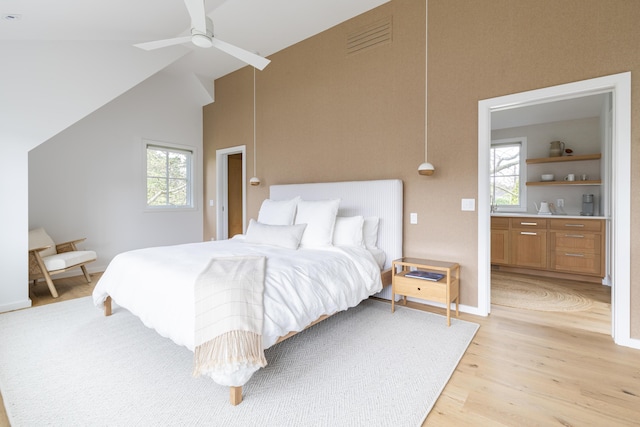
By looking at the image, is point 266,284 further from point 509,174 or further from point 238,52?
point 509,174

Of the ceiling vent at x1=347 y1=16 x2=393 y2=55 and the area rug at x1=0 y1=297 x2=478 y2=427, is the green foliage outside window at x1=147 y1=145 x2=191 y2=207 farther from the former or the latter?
the ceiling vent at x1=347 y1=16 x2=393 y2=55

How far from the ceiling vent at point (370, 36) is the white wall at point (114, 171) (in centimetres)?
302

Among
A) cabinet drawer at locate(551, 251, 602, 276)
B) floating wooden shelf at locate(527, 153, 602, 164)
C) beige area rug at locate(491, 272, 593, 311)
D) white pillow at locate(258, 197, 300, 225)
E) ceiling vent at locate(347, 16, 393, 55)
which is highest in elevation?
ceiling vent at locate(347, 16, 393, 55)

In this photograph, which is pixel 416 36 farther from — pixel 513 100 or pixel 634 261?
pixel 634 261

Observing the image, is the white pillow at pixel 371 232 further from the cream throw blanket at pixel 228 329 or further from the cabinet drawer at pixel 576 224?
the cabinet drawer at pixel 576 224

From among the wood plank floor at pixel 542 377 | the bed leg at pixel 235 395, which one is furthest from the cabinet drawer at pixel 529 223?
the bed leg at pixel 235 395

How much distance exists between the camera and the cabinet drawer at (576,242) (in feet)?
13.5

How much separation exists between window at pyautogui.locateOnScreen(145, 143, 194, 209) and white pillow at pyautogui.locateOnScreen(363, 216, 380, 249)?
3.83 meters

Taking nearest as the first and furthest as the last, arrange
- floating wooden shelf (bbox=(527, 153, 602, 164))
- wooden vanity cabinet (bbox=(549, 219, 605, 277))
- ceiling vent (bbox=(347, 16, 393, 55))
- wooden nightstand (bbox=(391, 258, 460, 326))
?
wooden nightstand (bbox=(391, 258, 460, 326)), ceiling vent (bbox=(347, 16, 393, 55)), wooden vanity cabinet (bbox=(549, 219, 605, 277)), floating wooden shelf (bbox=(527, 153, 602, 164))

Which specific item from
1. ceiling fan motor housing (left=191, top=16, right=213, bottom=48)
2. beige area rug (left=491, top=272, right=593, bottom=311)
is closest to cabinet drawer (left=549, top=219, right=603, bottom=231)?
beige area rug (left=491, top=272, right=593, bottom=311)

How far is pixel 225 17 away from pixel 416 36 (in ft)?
7.19

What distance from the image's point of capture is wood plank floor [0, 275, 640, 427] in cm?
159

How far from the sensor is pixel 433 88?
3184 millimetres

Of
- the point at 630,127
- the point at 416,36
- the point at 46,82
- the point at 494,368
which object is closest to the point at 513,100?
the point at 630,127
